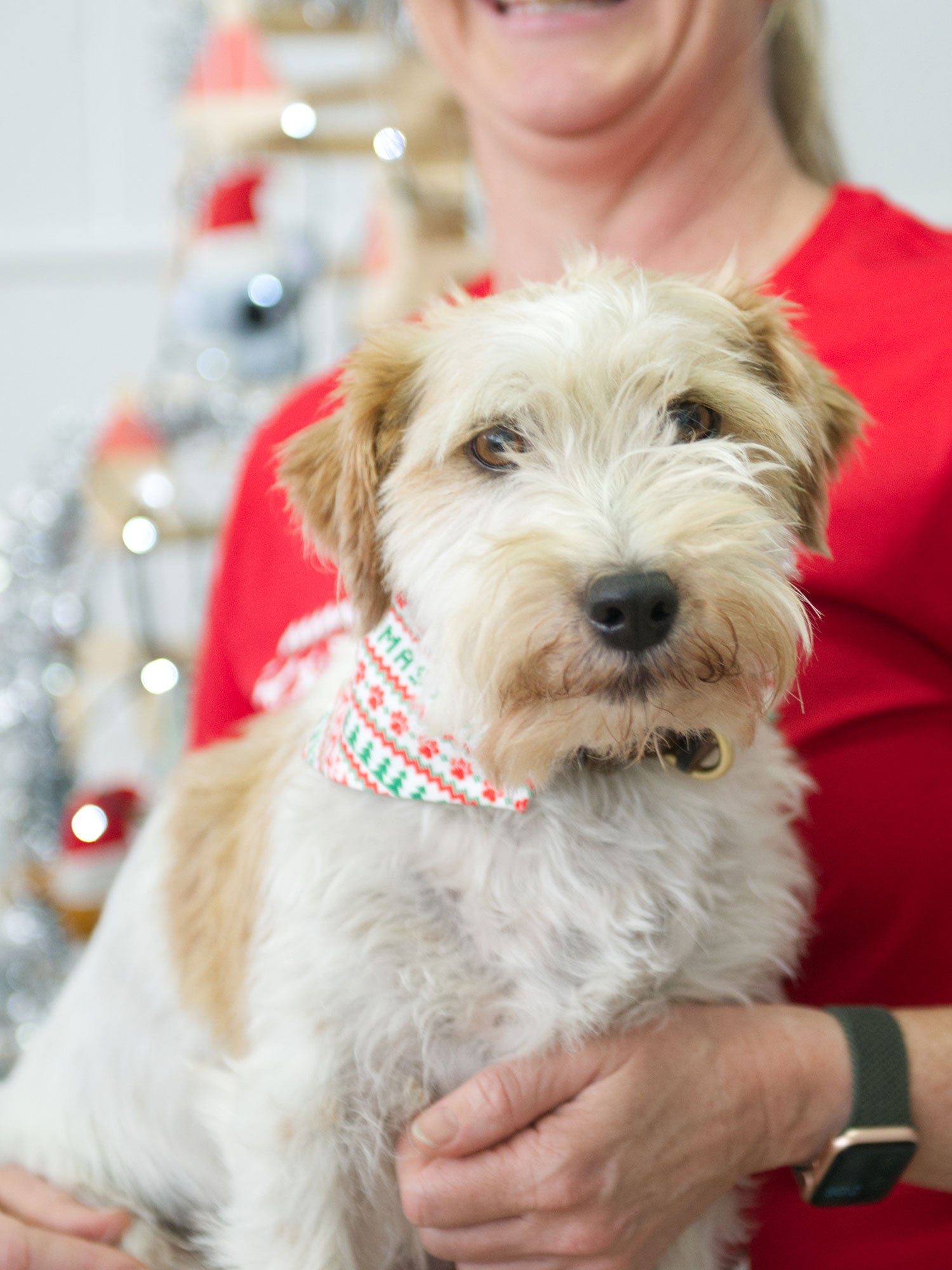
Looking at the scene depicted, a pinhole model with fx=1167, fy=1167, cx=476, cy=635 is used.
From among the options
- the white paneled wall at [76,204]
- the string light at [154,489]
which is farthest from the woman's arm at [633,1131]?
the white paneled wall at [76,204]

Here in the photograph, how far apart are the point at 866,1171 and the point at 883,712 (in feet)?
1.53

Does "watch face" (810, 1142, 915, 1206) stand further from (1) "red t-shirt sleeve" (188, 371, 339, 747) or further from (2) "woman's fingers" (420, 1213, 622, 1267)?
(1) "red t-shirt sleeve" (188, 371, 339, 747)

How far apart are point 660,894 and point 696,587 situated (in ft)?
1.12

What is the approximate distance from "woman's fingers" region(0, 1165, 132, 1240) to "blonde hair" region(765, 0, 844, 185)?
1661 mm

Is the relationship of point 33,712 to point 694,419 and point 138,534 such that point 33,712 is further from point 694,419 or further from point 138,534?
point 694,419

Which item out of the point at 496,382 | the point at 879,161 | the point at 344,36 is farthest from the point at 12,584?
the point at 879,161

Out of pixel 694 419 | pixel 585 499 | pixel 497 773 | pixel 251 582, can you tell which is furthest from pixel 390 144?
pixel 497 773

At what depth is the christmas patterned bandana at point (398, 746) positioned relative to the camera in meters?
1.10

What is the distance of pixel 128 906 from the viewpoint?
1.43 metres

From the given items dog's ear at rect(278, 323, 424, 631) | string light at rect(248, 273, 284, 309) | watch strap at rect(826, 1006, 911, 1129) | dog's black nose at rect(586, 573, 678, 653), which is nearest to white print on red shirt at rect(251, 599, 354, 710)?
dog's ear at rect(278, 323, 424, 631)

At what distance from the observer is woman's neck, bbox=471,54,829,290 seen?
1538 millimetres

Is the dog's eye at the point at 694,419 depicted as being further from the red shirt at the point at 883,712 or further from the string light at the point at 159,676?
the string light at the point at 159,676

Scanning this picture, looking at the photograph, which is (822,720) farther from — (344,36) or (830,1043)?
(344,36)

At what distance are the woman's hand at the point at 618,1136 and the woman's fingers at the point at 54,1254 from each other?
363mm
